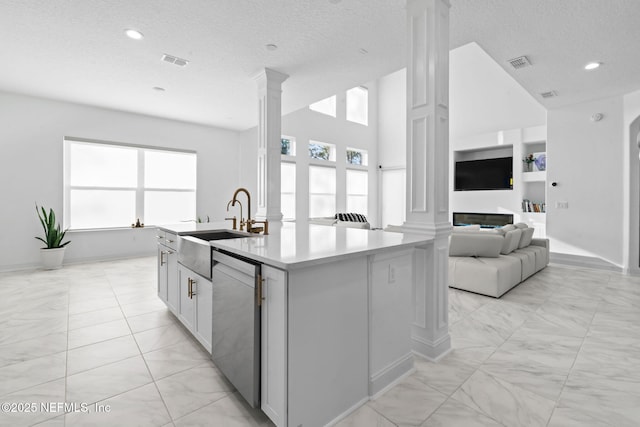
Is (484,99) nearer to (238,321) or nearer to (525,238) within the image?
(525,238)

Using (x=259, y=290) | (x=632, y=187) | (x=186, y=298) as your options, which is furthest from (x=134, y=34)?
(x=632, y=187)

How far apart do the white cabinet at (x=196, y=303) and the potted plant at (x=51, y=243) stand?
157 inches

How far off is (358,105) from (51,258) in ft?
28.7

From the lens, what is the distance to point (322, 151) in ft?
28.3

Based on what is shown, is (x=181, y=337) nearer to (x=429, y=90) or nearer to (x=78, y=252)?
(x=429, y=90)

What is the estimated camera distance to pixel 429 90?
7.06 feet

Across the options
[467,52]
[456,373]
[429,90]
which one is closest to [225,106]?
[429,90]

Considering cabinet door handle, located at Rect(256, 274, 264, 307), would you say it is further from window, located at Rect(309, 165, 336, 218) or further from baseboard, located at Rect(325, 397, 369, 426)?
window, located at Rect(309, 165, 336, 218)

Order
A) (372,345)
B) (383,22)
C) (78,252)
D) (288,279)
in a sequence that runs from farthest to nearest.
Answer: (78,252), (383,22), (372,345), (288,279)

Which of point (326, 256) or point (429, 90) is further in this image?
point (429, 90)

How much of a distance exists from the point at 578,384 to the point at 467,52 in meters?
8.26

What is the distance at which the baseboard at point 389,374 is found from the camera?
165cm

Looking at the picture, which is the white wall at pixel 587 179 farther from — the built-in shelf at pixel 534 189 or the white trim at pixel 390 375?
the white trim at pixel 390 375

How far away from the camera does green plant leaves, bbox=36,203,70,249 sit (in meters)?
4.78
